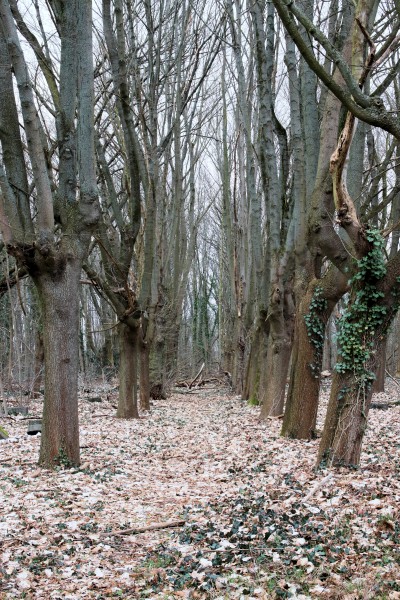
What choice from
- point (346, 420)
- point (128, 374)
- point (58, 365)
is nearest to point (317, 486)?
point (346, 420)

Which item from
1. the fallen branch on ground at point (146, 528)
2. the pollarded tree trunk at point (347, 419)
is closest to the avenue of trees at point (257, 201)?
the pollarded tree trunk at point (347, 419)

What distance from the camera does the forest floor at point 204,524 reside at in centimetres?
358

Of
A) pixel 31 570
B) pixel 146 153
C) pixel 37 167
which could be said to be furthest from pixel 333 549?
pixel 146 153

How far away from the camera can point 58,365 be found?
269 inches

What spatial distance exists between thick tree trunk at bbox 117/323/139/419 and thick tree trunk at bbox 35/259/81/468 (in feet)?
15.6

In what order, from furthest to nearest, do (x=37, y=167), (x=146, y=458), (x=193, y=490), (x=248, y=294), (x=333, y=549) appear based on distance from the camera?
(x=248, y=294)
(x=146, y=458)
(x=37, y=167)
(x=193, y=490)
(x=333, y=549)

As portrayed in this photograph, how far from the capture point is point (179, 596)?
3.48 m

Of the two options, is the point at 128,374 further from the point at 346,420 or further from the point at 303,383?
the point at 346,420

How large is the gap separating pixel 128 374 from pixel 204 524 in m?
7.18

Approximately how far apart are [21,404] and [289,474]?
9.65 meters

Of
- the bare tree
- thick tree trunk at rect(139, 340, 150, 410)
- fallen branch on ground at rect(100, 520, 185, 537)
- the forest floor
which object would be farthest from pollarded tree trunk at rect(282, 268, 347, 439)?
thick tree trunk at rect(139, 340, 150, 410)

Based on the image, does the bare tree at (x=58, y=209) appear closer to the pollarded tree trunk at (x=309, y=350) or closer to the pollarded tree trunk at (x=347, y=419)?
the pollarded tree trunk at (x=347, y=419)

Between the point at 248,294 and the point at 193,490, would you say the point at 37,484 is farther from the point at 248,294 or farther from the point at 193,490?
the point at 248,294

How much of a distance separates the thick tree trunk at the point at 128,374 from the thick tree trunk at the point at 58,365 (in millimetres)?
4754
